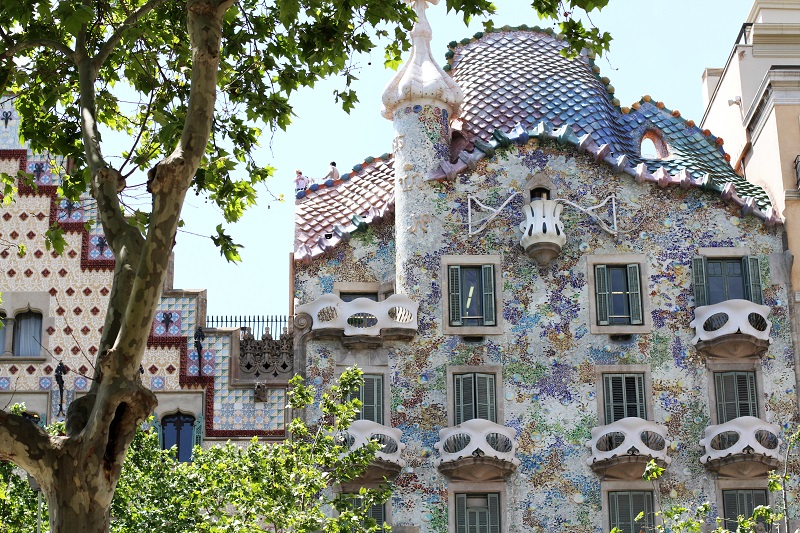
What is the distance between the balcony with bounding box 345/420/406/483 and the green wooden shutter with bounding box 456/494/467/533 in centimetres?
130

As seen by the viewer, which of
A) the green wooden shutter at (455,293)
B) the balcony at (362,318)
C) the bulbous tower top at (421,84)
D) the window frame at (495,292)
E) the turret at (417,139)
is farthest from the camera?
the bulbous tower top at (421,84)

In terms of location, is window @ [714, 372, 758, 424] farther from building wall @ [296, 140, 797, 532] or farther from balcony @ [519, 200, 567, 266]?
balcony @ [519, 200, 567, 266]

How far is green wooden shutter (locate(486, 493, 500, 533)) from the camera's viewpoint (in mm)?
30484

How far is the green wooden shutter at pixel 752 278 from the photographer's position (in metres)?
32.0

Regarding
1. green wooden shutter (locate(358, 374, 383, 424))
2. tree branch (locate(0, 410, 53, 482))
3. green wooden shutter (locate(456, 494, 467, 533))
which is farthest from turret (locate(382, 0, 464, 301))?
tree branch (locate(0, 410, 53, 482))

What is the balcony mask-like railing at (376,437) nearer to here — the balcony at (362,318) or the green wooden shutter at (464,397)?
the green wooden shutter at (464,397)

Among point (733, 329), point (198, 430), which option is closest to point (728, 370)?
point (733, 329)

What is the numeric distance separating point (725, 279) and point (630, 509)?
5146 millimetres

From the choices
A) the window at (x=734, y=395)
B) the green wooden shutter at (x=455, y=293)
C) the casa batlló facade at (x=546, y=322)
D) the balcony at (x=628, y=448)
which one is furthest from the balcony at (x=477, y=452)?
the window at (x=734, y=395)

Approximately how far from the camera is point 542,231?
3200 cm

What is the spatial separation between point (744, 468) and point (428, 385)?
618 centimetres

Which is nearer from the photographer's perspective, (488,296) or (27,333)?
(488,296)

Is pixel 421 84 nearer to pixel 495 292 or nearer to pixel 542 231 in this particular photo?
pixel 542 231

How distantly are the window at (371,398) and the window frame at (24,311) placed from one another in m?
6.23
